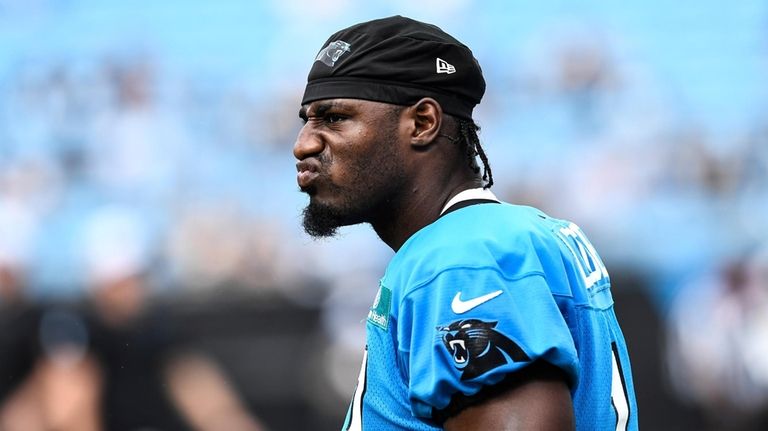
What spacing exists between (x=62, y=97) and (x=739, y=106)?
584 cm

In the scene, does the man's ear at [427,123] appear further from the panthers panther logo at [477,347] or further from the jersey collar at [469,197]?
the panthers panther logo at [477,347]

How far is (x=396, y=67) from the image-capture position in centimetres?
262

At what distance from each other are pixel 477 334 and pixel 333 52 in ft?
2.97

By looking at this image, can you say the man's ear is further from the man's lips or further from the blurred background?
the blurred background

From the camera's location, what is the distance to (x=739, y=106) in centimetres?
962

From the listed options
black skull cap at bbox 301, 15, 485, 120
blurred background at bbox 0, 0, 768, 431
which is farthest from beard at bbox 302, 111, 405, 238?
blurred background at bbox 0, 0, 768, 431

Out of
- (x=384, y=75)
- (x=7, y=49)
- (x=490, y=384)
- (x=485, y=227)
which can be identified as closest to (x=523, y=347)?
(x=490, y=384)

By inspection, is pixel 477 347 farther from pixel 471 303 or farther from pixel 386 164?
pixel 386 164

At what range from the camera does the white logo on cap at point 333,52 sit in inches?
106

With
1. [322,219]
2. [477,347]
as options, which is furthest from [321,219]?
[477,347]

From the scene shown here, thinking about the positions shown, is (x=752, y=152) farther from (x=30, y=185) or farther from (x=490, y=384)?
(x=490, y=384)

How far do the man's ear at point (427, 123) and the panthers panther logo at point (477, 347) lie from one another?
2.13ft

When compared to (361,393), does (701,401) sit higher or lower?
lower

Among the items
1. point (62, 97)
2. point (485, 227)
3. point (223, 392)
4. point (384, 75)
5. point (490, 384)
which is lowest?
point (223, 392)
